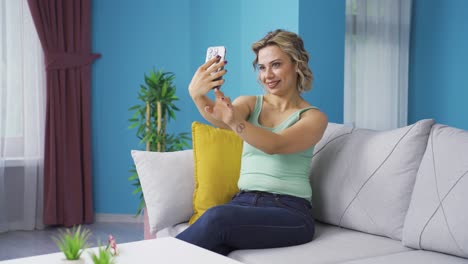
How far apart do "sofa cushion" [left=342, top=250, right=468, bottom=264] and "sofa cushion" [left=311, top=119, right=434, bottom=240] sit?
22 cm

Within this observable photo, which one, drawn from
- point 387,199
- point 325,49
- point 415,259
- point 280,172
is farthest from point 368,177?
point 325,49

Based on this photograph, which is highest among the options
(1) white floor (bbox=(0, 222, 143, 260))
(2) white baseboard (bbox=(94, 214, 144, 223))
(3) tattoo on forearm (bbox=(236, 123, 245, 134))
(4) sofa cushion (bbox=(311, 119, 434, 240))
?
(3) tattoo on forearm (bbox=(236, 123, 245, 134))

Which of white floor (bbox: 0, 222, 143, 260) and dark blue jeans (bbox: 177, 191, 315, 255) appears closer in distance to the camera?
dark blue jeans (bbox: 177, 191, 315, 255)

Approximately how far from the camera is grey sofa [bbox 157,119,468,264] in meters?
2.24

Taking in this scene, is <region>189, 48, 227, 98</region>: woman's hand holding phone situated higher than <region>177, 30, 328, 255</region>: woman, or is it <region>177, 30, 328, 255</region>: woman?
<region>189, 48, 227, 98</region>: woman's hand holding phone

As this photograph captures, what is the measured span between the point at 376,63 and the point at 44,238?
2865 millimetres

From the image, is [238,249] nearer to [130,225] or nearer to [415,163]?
[415,163]

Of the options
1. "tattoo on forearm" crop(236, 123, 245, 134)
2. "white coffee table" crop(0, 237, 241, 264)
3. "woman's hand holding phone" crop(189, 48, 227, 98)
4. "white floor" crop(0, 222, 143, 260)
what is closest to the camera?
"white coffee table" crop(0, 237, 241, 264)

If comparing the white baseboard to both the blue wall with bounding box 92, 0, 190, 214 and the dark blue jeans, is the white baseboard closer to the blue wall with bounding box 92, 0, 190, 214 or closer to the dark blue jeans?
the blue wall with bounding box 92, 0, 190, 214

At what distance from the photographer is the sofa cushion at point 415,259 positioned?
2.18 metres

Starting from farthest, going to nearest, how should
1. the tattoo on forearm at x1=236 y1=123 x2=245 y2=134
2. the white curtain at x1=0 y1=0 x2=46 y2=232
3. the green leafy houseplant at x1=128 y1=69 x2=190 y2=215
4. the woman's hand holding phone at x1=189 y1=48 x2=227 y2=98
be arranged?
the white curtain at x1=0 y1=0 x2=46 y2=232, the green leafy houseplant at x1=128 y1=69 x2=190 y2=215, the woman's hand holding phone at x1=189 y1=48 x2=227 y2=98, the tattoo on forearm at x1=236 y1=123 x2=245 y2=134

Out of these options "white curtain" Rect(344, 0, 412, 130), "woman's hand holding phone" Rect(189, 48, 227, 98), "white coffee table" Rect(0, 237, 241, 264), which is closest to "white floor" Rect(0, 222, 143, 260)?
"white curtain" Rect(344, 0, 412, 130)

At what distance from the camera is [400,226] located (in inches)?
97.7

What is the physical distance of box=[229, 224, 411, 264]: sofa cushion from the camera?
7.43 feet
